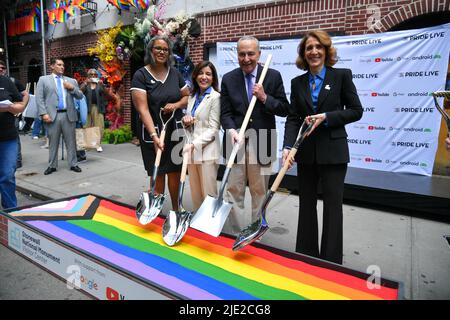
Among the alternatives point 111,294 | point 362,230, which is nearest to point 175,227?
point 111,294

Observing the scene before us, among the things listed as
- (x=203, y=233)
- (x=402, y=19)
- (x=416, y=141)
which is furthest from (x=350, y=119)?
(x=402, y=19)

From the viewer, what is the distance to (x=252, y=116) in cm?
284

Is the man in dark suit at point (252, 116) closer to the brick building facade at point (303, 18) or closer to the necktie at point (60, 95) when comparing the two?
the brick building facade at point (303, 18)

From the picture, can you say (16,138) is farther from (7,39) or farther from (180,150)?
(7,39)

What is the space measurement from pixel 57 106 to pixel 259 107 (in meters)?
4.55

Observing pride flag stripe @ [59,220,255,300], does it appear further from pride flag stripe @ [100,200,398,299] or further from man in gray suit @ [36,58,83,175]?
man in gray suit @ [36,58,83,175]

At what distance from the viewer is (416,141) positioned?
4.75m

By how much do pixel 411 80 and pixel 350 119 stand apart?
10.1 ft

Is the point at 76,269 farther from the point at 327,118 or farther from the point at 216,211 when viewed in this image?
the point at 327,118

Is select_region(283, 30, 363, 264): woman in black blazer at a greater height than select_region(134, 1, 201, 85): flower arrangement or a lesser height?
lesser

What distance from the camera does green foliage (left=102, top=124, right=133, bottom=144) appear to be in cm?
947

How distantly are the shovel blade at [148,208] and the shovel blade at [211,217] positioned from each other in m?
0.40

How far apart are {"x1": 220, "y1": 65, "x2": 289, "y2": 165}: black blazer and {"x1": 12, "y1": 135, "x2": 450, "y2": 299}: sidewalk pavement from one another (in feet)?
3.80

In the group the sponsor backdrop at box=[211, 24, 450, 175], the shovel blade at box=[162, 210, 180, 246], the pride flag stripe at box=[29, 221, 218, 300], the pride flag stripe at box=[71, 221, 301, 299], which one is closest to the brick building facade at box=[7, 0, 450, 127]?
the sponsor backdrop at box=[211, 24, 450, 175]
